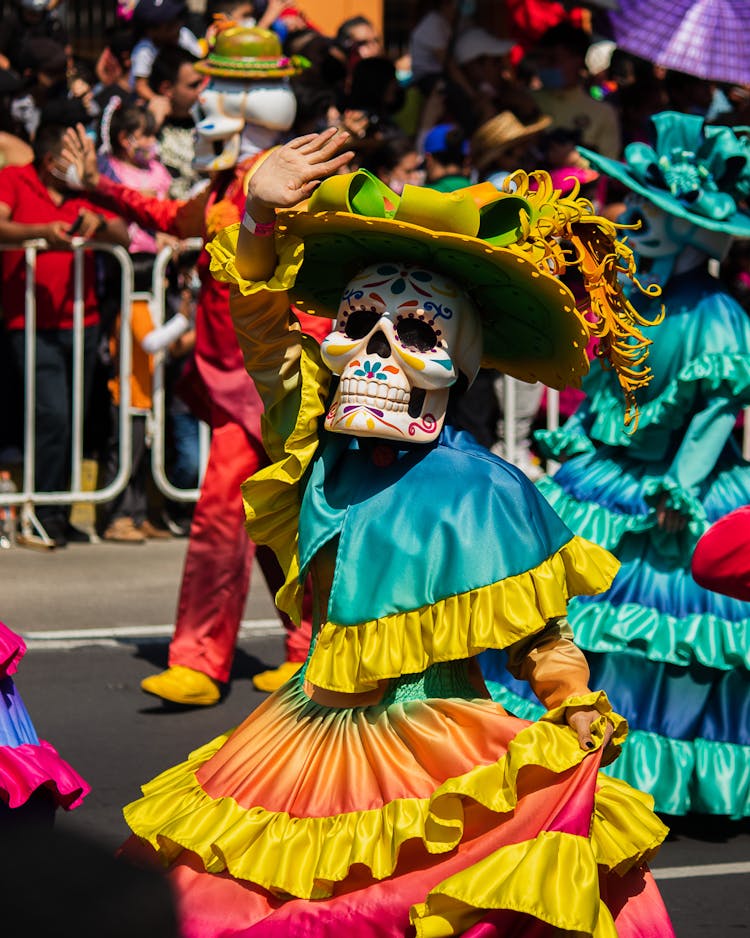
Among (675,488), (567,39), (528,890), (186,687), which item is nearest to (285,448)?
(528,890)

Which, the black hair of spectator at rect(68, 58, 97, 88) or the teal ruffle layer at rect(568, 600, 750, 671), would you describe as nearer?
the teal ruffle layer at rect(568, 600, 750, 671)

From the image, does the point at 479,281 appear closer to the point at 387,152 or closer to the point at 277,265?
the point at 277,265

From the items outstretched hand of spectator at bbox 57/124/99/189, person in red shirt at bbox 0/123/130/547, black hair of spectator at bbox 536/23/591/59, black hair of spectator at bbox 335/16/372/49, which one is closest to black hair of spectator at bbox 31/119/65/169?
person in red shirt at bbox 0/123/130/547

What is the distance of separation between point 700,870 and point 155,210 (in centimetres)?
337

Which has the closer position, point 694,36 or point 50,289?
point 50,289

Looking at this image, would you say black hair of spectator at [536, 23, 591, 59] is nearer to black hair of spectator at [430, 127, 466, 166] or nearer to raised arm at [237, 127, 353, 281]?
black hair of spectator at [430, 127, 466, 166]

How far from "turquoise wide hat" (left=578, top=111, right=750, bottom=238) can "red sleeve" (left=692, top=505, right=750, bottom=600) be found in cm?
210

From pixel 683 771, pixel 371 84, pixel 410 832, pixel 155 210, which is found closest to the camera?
pixel 410 832

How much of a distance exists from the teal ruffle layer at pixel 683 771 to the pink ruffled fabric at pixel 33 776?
1.79m

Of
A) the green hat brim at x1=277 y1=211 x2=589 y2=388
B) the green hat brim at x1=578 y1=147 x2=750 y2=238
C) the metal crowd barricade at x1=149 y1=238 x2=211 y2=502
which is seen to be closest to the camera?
the green hat brim at x1=277 y1=211 x2=589 y2=388

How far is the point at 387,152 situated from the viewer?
32.3 feet

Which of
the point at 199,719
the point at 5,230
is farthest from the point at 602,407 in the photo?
the point at 5,230

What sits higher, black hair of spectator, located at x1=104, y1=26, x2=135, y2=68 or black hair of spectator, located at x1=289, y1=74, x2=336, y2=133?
black hair of spectator, located at x1=289, y1=74, x2=336, y2=133

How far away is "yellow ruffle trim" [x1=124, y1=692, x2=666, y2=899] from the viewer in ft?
9.91
